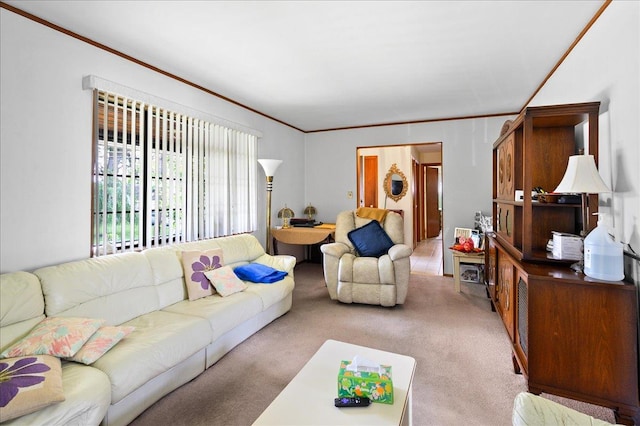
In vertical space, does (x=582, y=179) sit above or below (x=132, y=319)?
above

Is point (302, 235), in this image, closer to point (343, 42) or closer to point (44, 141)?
point (343, 42)

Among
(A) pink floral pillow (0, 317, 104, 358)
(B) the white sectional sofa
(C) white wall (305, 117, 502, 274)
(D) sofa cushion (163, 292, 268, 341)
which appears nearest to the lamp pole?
(B) the white sectional sofa

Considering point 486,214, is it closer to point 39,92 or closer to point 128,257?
point 128,257

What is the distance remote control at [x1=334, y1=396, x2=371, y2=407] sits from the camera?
4.25 ft

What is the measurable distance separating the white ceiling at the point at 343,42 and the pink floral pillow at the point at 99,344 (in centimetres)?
201

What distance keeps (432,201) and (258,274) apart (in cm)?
712

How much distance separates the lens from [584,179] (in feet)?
5.88

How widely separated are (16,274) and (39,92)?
1.23 metres

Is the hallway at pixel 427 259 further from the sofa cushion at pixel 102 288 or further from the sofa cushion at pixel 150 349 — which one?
the sofa cushion at pixel 102 288

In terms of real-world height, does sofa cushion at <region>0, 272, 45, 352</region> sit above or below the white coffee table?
above

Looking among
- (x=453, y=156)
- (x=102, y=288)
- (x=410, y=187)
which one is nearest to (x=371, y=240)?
(x=453, y=156)

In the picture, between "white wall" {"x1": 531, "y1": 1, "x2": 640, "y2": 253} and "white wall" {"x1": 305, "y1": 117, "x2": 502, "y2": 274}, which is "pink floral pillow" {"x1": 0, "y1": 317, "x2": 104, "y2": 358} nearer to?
"white wall" {"x1": 531, "y1": 1, "x2": 640, "y2": 253}

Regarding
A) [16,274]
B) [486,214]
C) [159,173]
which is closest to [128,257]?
[16,274]

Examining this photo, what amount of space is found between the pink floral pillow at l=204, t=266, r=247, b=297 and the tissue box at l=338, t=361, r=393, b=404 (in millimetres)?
1531
